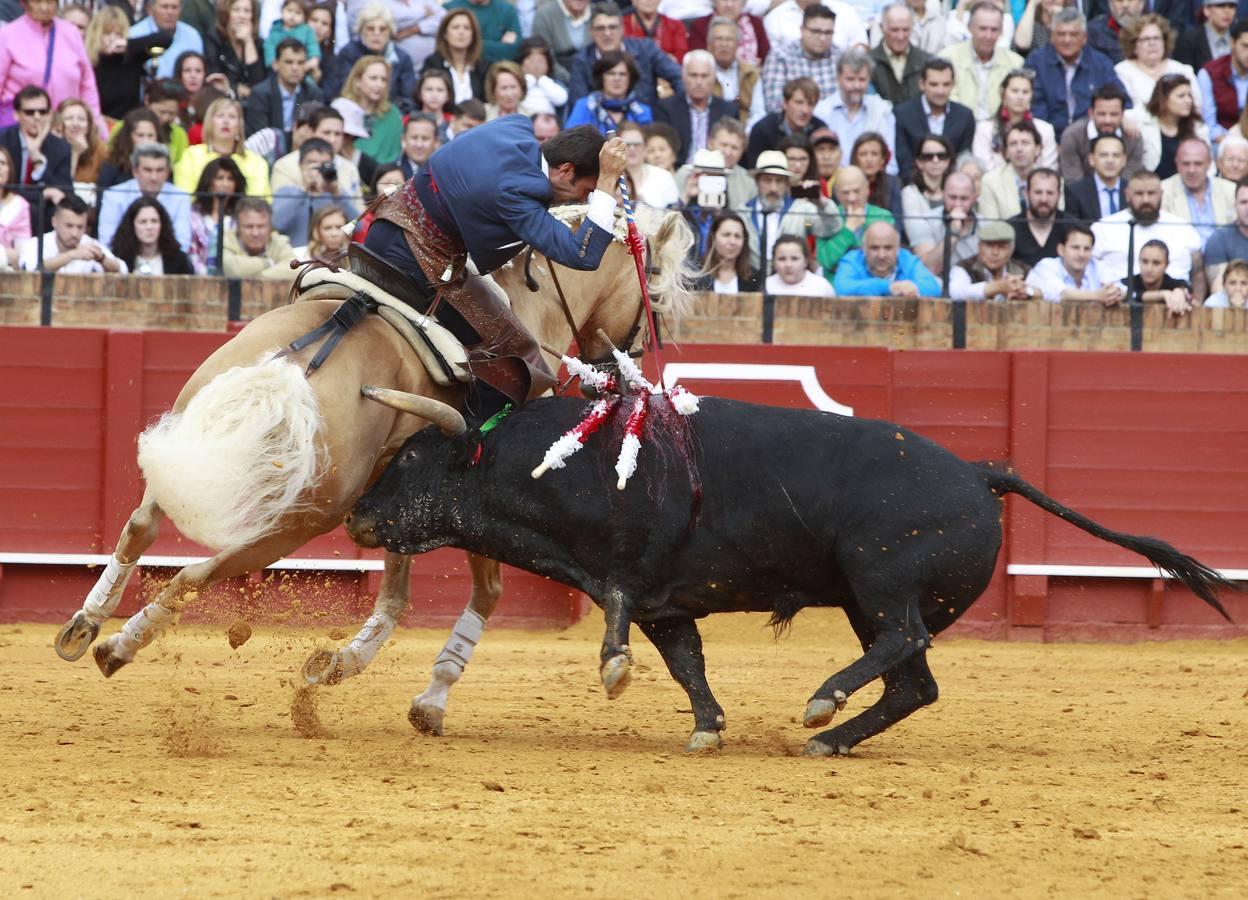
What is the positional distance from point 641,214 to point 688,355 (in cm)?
267

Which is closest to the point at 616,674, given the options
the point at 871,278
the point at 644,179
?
the point at 644,179

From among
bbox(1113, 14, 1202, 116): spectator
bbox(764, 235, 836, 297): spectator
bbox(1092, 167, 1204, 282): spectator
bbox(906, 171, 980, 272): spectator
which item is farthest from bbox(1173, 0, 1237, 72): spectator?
bbox(764, 235, 836, 297): spectator

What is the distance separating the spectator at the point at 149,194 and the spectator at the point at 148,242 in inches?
1.9

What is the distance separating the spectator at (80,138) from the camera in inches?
438

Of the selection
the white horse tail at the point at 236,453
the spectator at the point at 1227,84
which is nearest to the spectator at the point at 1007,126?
the spectator at the point at 1227,84

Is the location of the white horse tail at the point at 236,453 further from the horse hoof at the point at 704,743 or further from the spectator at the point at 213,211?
the spectator at the point at 213,211

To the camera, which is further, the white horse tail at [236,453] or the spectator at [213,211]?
the spectator at [213,211]

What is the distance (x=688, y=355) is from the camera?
1059 cm

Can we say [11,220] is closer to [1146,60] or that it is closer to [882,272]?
[882,272]

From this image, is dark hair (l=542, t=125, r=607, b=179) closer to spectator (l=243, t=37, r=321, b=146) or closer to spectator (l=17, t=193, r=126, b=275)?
spectator (l=17, t=193, r=126, b=275)

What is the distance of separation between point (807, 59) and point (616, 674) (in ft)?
24.9

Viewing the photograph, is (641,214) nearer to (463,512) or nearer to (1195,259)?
(463,512)

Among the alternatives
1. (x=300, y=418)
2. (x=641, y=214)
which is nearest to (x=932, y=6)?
(x=641, y=214)

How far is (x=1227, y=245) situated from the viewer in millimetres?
11430
